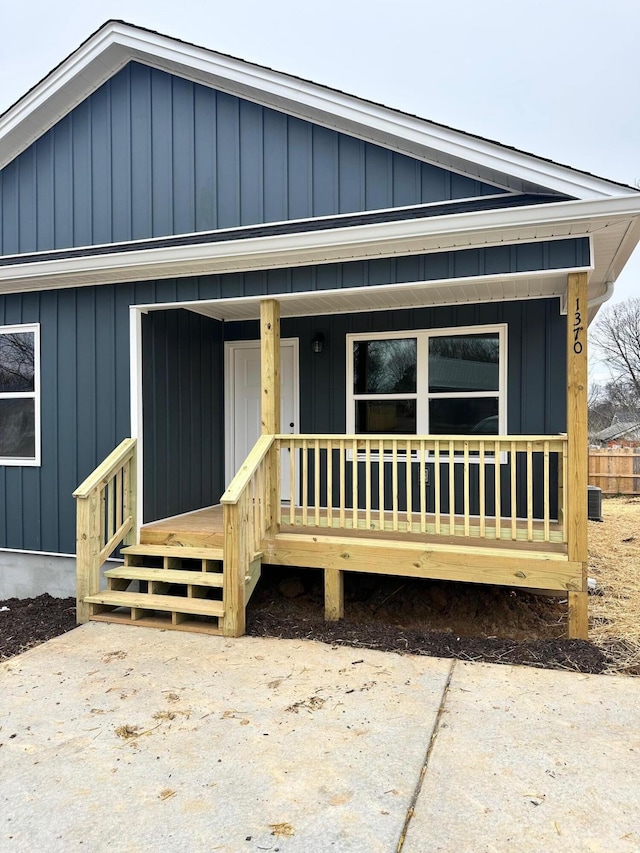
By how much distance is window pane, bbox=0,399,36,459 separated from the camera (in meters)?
6.29

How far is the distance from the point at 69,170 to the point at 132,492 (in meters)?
3.35

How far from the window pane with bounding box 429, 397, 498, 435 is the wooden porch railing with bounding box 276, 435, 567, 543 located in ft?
0.85

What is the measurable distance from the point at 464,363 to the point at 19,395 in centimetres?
465

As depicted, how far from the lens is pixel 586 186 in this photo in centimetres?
430

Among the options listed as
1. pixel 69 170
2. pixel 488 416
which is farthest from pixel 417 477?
pixel 69 170

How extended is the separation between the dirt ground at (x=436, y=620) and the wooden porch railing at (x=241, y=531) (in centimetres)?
28

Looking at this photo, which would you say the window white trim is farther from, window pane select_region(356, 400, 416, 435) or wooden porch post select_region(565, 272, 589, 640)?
wooden porch post select_region(565, 272, 589, 640)

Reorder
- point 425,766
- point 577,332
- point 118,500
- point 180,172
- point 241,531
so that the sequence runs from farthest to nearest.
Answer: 1. point 180,172
2. point 118,500
3. point 241,531
4. point 577,332
5. point 425,766

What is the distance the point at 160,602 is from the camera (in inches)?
195

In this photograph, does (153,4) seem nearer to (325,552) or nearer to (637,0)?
(637,0)

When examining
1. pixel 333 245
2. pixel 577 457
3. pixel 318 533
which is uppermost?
pixel 333 245

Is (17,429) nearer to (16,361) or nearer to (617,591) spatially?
(16,361)

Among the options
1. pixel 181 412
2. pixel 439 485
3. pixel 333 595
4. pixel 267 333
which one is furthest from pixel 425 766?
pixel 181 412

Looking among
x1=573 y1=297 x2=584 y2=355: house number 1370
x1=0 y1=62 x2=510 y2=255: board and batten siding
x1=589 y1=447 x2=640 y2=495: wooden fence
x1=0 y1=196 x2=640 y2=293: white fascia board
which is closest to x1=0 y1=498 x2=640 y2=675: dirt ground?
x1=573 y1=297 x2=584 y2=355: house number 1370
